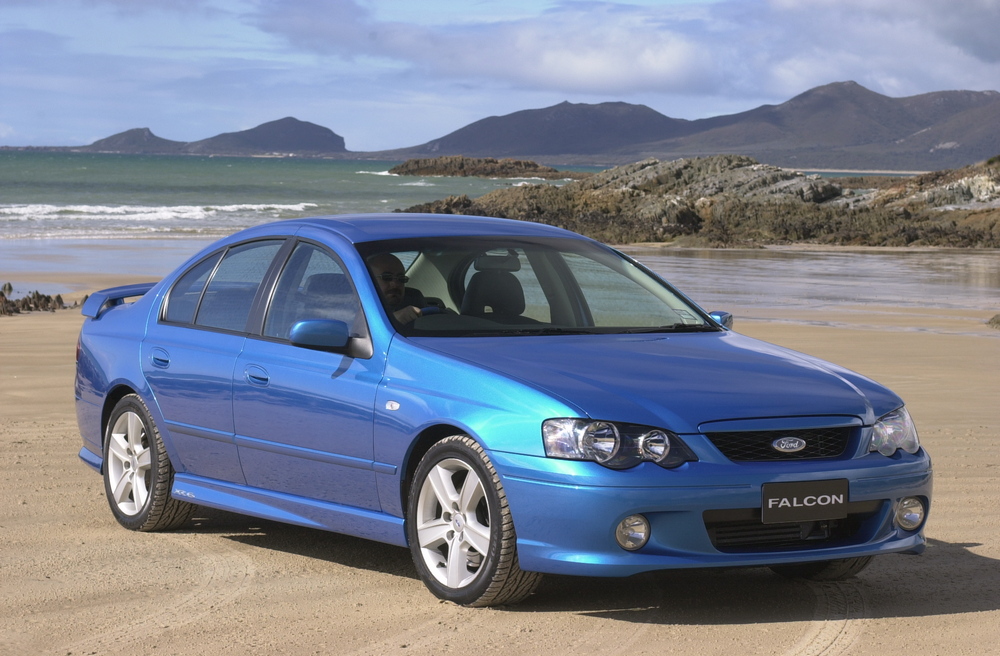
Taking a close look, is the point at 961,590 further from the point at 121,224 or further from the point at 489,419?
the point at 121,224

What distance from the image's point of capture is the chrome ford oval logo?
16.3ft

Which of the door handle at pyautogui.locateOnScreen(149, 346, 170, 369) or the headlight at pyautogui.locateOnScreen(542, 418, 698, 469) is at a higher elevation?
the door handle at pyautogui.locateOnScreen(149, 346, 170, 369)

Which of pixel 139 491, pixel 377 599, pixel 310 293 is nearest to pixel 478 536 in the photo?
pixel 377 599

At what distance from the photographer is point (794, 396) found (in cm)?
515

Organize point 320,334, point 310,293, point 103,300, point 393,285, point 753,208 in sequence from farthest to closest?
point 753,208 → point 103,300 → point 310,293 → point 393,285 → point 320,334

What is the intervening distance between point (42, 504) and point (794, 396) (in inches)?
161

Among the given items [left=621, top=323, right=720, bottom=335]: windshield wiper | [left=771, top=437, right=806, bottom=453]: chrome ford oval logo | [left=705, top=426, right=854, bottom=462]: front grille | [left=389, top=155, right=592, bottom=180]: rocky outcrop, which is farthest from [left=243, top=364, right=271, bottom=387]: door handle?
[left=389, top=155, right=592, bottom=180]: rocky outcrop

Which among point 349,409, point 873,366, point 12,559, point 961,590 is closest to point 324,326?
point 349,409

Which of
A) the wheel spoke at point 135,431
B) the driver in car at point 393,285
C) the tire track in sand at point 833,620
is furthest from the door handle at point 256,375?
the tire track in sand at point 833,620

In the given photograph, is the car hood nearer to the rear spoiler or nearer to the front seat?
the front seat

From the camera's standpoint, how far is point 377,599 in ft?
17.9

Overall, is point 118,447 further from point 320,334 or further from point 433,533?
point 433,533

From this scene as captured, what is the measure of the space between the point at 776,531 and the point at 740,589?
655mm

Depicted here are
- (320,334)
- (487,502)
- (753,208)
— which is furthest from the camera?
(753,208)
